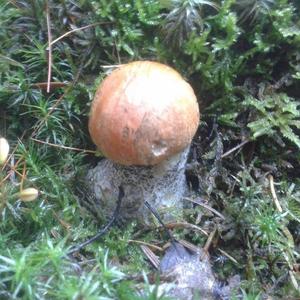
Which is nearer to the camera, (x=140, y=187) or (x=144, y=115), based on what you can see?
(x=144, y=115)

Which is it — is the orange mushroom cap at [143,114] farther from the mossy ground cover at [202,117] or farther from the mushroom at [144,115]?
the mossy ground cover at [202,117]

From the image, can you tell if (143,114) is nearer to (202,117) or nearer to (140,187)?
(140,187)

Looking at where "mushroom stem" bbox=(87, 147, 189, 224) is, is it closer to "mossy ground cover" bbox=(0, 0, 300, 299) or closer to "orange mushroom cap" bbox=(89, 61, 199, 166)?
"mossy ground cover" bbox=(0, 0, 300, 299)

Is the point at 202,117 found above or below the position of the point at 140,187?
above

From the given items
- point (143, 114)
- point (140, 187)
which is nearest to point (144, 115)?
point (143, 114)

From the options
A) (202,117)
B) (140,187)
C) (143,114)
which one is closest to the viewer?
(143,114)

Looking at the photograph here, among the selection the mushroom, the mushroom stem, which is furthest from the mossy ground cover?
the mushroom

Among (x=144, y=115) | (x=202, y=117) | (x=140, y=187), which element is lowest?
(x=140, y=187)
